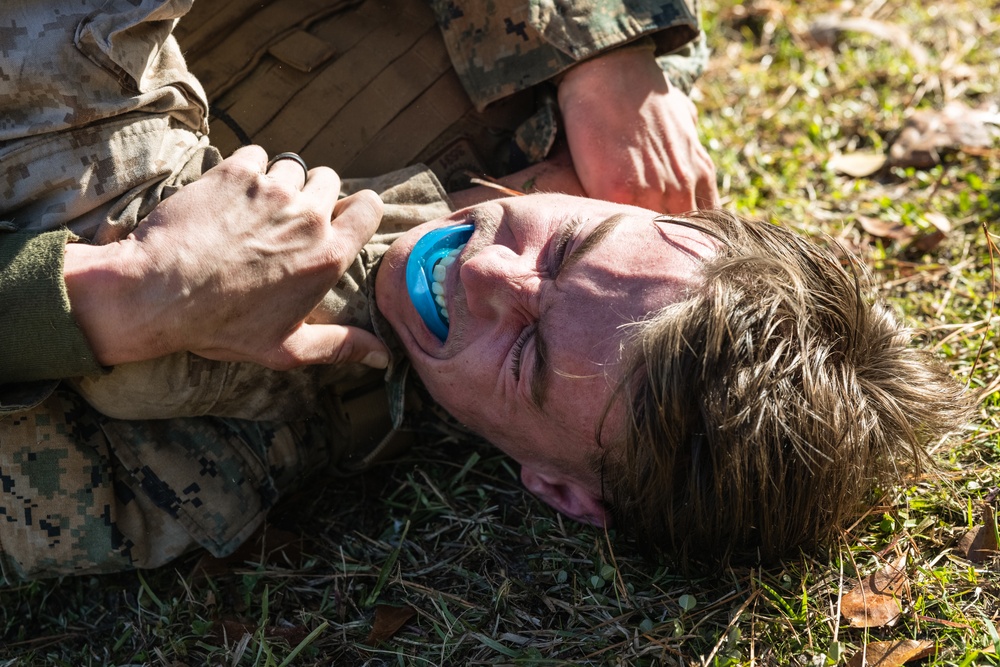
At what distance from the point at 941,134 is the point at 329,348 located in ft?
9.05

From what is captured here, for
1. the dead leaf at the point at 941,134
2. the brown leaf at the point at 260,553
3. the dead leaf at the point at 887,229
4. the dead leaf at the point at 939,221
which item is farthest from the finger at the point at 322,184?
the dead leaf at the point at 941,134

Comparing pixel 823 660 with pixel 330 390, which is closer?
pixel 823 660

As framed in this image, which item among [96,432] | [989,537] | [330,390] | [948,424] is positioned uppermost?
[96,432]

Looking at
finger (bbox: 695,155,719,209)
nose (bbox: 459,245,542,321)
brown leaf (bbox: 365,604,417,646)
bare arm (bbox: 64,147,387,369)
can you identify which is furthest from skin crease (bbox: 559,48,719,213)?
brown leaf (bbox: 365,604,417,646)

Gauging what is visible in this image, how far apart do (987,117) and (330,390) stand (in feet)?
9.62

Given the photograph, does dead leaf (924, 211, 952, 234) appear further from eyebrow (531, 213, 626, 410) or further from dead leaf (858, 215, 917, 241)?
eyebrow (531, 213, 626, 410)

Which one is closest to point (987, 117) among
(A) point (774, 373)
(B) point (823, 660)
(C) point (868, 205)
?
(C) point (868, 205)

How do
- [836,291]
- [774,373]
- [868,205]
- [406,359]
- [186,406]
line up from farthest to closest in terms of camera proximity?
[868,205] → [406,359] → [186,406] → [836,291] → [774,373]

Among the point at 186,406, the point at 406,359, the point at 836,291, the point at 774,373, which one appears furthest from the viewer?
the point at 406,359

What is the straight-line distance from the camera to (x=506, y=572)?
8.29 ft

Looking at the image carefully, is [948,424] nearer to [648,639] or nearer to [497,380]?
[648,639]

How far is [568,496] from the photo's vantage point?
2.61m

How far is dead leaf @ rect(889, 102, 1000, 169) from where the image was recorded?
3771 millimetres

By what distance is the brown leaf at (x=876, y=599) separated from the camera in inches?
88.2
